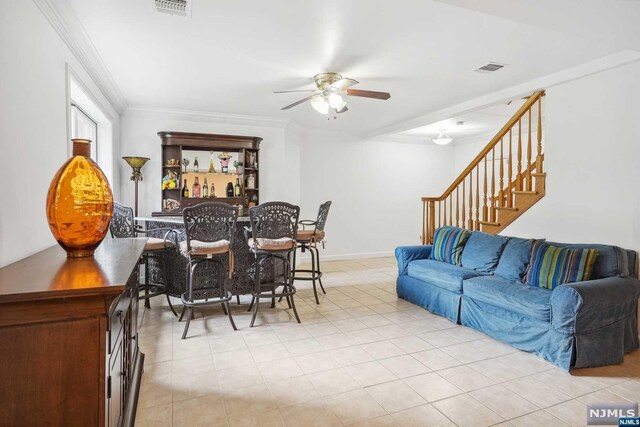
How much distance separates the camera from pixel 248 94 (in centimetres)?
464

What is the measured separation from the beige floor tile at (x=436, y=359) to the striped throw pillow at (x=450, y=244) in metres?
1.41

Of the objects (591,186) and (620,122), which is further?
(591,186)

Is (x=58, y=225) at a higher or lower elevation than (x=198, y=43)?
lower

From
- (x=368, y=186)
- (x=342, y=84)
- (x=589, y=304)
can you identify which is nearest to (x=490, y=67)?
(x=342, y=84)

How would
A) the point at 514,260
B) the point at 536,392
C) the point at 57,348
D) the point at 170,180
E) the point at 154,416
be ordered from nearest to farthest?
the point at 57,348, the point at 154,416, the point at 536,392, the point at 514,260, the point at 170,180

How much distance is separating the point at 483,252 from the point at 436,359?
1.47 meters

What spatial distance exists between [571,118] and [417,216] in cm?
451

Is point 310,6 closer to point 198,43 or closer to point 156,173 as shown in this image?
point 198,43

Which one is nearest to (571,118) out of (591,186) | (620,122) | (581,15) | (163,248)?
(620,122)

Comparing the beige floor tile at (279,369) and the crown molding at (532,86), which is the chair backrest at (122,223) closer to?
the beige floor tile at (279,369)

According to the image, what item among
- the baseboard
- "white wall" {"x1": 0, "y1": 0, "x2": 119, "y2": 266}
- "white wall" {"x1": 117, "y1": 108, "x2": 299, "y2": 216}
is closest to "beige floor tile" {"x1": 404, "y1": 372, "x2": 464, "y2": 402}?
"white wall" {"x1": 0, "y1": 0, "x2": 119, "y2": 266}

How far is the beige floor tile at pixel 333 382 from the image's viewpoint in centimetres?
238

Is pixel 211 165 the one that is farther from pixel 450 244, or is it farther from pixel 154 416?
pixel 154 416

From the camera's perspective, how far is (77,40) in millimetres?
2861
